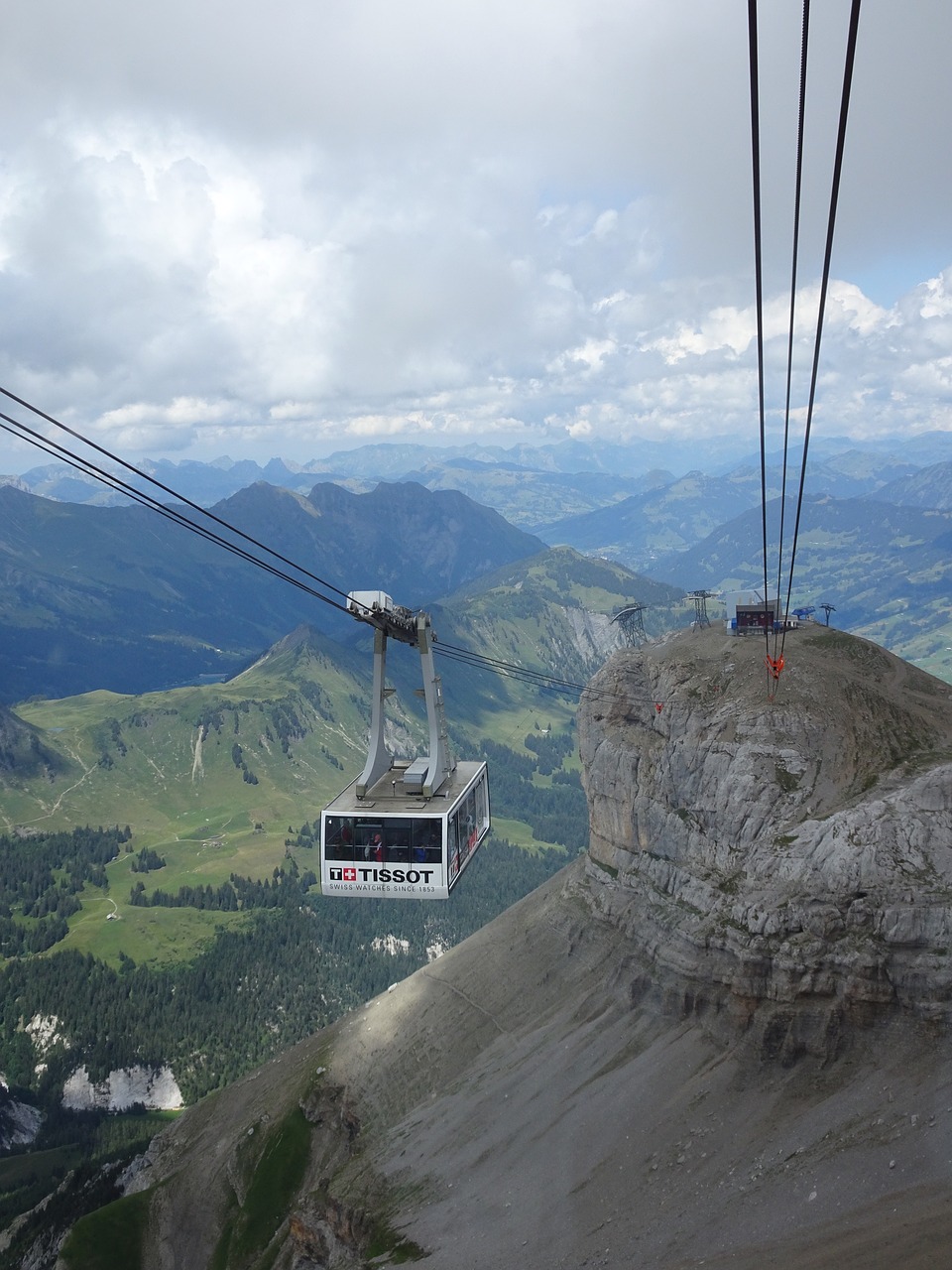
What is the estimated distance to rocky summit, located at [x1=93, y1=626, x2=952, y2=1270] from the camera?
59.9 m

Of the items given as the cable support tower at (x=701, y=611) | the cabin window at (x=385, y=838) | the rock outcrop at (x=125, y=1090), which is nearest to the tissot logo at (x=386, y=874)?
the cabin window at (x=385, y=838)

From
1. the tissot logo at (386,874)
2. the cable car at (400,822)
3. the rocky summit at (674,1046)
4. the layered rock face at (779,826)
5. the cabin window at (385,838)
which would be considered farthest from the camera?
the layered rock face at (779,826)

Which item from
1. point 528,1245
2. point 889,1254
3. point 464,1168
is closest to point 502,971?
point 464,1168

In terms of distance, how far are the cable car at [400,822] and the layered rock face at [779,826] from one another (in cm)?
2511

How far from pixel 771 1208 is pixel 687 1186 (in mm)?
7705

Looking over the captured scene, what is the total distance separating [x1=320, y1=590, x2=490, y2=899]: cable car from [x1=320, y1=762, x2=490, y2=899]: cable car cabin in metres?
0.06

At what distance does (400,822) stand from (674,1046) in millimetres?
32923

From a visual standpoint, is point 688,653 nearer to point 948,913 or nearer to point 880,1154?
point 948,913

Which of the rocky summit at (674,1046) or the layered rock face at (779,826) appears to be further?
the layered rock face at (779,826)

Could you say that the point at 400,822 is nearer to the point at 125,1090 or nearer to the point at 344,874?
the point at 344,874

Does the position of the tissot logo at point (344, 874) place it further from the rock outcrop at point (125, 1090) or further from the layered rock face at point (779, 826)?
the rock outcrop at point (125, 1090)

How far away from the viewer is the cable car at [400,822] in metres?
59.4

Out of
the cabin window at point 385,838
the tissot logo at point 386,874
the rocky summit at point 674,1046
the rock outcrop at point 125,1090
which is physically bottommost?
the rock outcrop at point 125,1090

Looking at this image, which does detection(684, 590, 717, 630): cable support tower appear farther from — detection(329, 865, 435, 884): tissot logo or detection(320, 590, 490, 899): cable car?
detection(329, 865, 435, 884): tissot logo
